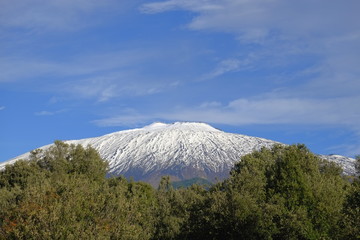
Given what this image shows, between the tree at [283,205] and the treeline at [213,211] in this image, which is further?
the tree at [283,205]

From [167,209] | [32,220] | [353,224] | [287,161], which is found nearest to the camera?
[32,220]

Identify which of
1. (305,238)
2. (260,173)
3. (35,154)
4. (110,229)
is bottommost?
(305,238)

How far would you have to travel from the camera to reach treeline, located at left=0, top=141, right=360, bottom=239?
43.1 meters

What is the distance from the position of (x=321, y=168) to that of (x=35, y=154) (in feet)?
217

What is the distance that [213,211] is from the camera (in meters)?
63.3

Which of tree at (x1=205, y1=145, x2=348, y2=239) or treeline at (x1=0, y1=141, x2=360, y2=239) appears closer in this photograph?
treeline at (x1=0, y1=141, x2=360, y2=239)

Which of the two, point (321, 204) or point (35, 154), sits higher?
point (35, 154)

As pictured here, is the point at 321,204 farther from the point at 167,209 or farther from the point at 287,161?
the point at 167,209

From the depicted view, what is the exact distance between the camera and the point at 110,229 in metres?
45.5

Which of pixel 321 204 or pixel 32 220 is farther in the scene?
pixel 321 204

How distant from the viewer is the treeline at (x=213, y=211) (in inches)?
1697

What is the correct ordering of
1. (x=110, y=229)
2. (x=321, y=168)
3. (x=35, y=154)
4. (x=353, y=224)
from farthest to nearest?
1. (x=35, y=154)
2. (x=321, y=168)
3. (x=353, y=224)
4. (x=110, y=229)

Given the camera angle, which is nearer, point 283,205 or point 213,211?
point 283,205

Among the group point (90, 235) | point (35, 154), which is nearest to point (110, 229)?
point (90, 235)
